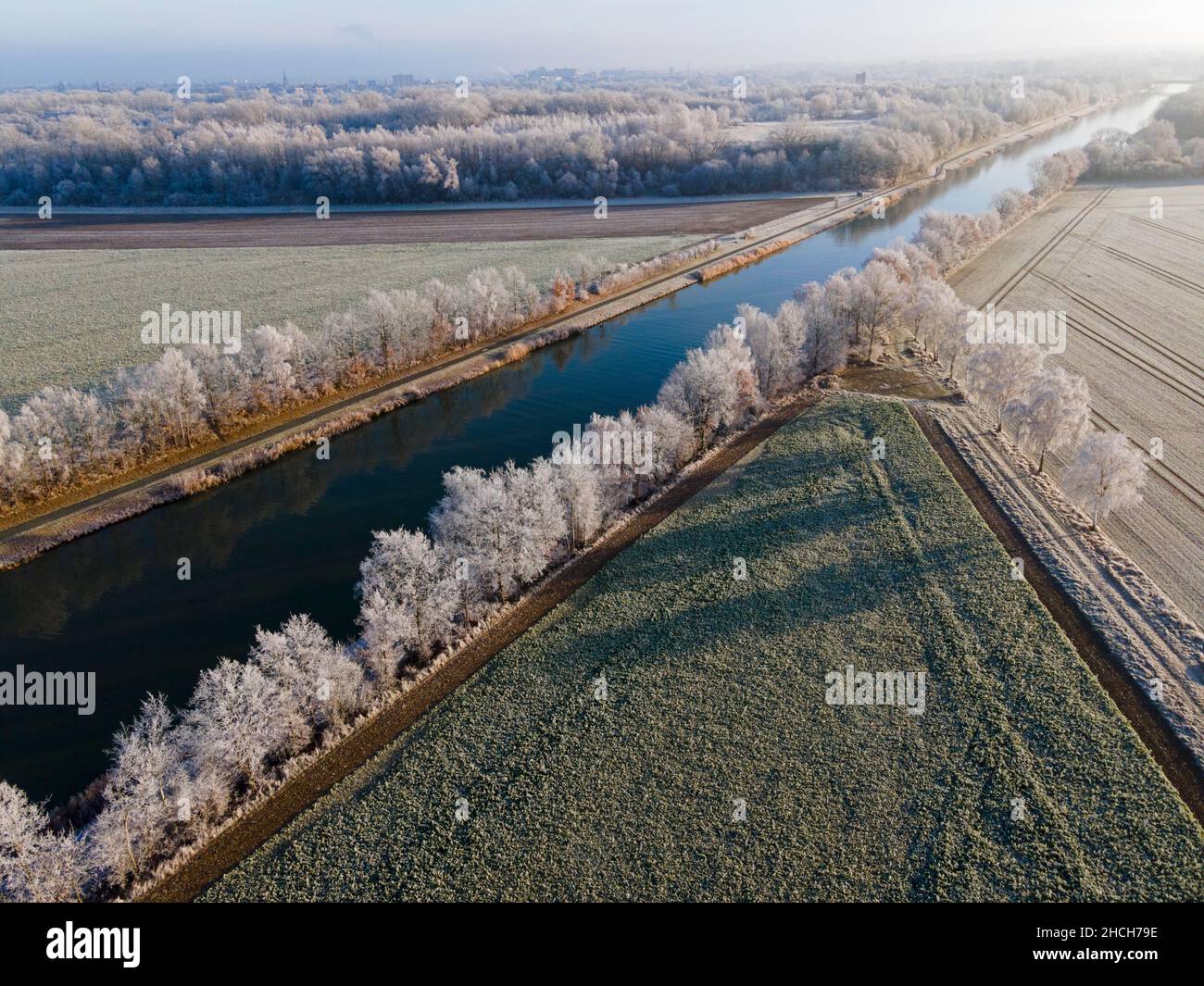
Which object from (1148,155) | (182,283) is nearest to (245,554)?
(182,283)

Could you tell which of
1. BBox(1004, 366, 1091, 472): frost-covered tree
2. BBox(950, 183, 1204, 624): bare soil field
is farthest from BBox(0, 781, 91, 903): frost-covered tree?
BBox(1004, 366, 1091, 472): frost-covered tree

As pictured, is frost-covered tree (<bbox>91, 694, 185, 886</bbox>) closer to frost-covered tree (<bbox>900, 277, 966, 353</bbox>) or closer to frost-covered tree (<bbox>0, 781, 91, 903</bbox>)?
frost-covered tree (<bbox>0, 781, 91, 903</bbox>)

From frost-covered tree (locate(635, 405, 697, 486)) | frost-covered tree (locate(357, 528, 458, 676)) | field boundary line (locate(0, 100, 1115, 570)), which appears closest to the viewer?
frost-covered tree (locate(357, 528, 458, 676))

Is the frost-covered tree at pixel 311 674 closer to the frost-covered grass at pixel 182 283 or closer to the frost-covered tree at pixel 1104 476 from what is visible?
the frost-covered tree at pixel 1104 476

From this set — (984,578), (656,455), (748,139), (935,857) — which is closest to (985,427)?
(984,578)

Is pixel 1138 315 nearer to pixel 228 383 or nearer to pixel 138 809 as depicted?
pixel 228 383

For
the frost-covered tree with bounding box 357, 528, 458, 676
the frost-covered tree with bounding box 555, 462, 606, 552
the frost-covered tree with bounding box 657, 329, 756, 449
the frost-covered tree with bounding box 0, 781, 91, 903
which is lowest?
the frost-covered tree with bounding box 0, 781, 91, 903

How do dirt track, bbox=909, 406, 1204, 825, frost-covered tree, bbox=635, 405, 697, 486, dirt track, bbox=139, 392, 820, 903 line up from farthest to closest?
1. frost-covered tree, bbox=635, 405, 697, 486
2. dirt track, bbox=909, 406, 1204, 825
3. dirt track, bbox=139, 392, 820, 903
